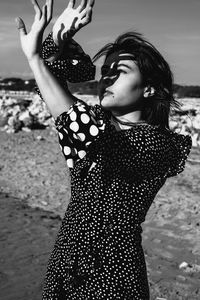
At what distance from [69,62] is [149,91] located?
0.30 m

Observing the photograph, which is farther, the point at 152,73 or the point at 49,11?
the point at 152,73

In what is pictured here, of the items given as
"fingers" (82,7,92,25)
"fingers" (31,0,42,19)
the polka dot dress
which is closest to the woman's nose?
the polka dot dress

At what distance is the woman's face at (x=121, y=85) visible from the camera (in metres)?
1.70

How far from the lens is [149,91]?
5.86ft

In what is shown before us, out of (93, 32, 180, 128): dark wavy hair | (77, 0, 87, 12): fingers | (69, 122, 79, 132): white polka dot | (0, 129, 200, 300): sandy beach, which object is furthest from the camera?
(0, 129, 200, 300): sandy beach

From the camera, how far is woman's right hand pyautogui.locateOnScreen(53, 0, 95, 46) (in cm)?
159

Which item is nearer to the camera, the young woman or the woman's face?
the young woman

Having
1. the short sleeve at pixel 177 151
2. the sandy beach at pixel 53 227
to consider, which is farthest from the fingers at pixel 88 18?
the sandy beach at pixel 53 227

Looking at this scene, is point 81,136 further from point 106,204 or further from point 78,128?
point 106,204

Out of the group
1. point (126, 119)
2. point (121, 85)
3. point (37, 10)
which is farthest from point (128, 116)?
point (37, 10)

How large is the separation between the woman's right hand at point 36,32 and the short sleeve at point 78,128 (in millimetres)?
208

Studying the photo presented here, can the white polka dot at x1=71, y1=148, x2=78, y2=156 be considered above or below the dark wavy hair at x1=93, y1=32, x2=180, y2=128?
below

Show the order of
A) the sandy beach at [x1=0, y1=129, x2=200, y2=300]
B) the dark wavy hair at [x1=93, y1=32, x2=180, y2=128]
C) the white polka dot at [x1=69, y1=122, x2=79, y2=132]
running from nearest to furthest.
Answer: the white polka dot at [x1=69, y1=122, x2=79, y2=132] < the dark wavy hair at [x1=93, y1=32, x2=180, y2=128] < the sandy beach at [x1=0, y1=129, x2=200, y2=300]

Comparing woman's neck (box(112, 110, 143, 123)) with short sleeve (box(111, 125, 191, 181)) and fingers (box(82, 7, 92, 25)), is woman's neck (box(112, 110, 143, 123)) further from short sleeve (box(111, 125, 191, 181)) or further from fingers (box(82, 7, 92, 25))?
fingers (box(82, 7, 92, 25))
